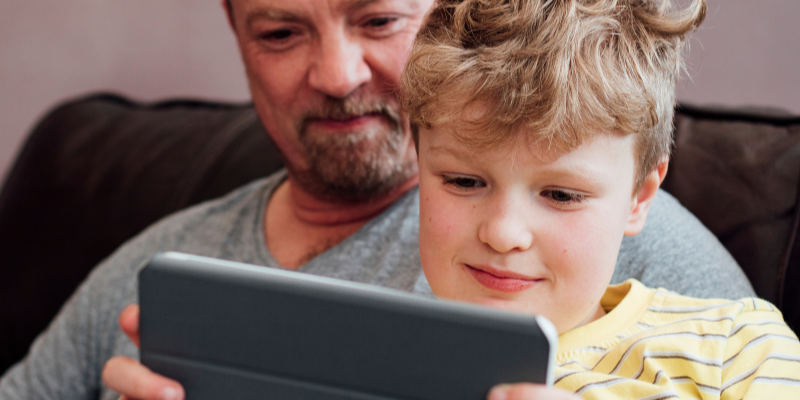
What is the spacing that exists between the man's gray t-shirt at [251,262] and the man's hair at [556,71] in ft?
0.74

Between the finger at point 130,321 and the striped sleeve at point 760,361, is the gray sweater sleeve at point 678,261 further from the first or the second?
the finger at point 130,321

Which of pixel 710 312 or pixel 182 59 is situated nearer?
pixel 710 312

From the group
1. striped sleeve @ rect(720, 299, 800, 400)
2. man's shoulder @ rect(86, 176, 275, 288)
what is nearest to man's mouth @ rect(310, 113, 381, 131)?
man's shoulder @ rect(86, 176, 275, 288)

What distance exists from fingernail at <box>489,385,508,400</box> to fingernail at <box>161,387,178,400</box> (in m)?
0.28

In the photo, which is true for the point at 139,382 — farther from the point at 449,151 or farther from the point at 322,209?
the point at 322,209

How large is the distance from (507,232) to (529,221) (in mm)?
33

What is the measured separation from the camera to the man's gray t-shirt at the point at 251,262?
892 millimetres

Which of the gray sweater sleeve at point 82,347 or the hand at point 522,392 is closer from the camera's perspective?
the hand at point 522,392

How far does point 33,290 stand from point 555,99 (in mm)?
1421

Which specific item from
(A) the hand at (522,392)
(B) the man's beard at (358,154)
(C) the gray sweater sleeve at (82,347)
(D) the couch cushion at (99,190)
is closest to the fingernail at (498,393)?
(A) the hand at (522,392)

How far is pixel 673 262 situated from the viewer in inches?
35.0

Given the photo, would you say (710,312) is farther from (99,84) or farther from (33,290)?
(99,84)

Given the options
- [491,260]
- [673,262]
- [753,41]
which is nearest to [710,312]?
[673,262]

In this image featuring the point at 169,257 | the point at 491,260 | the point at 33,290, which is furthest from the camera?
the point at 33,290
